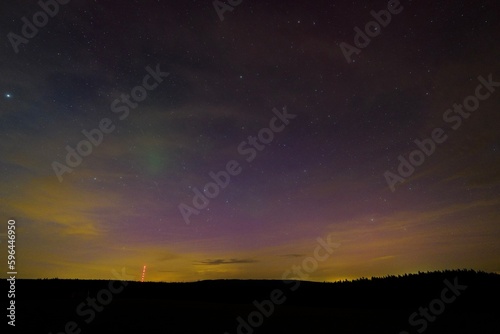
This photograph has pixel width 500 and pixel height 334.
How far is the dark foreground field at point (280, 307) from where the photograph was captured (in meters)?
8.39

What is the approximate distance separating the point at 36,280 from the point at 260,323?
1607cm

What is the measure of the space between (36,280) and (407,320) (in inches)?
762

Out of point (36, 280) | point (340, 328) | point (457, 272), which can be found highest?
point (36, 280)

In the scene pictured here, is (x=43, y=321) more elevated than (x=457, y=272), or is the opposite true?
A: (x=457, y=272)

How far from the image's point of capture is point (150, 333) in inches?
300

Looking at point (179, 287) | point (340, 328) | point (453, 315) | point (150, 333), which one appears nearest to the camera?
point (150, 333)

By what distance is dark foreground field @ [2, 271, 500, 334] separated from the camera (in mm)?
8391

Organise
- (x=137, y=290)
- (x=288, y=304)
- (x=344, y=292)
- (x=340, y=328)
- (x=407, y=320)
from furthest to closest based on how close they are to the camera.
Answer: (x=137, y=290), (x=344, y=292), (x=288, y=304), (x=407, y=320), (x=340, y=328)

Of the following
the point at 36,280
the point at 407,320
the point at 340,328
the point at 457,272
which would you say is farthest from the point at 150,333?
the point at 36,280

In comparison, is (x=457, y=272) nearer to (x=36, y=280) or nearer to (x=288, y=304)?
(x=288, y=304)

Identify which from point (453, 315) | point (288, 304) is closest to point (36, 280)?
point (288, 304)

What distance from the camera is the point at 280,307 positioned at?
1235 centimetres

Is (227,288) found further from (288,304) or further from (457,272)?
(457,272)

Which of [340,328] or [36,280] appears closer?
[340,328]
